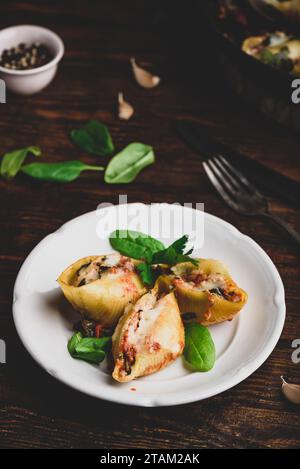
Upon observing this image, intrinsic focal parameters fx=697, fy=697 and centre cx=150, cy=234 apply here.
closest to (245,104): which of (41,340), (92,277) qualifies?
(92,277)

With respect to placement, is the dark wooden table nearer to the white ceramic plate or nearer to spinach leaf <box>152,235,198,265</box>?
the white ceramic plate

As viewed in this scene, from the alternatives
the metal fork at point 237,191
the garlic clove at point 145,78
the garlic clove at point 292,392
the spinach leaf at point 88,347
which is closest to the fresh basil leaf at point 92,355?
the spinach leaf at point 88,347

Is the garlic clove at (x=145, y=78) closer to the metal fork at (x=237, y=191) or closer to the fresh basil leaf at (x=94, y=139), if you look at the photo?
the fresh basil leaf at (x=94, y=139)

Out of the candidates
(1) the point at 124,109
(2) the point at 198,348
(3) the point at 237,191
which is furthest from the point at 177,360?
(1) the point at 124,109

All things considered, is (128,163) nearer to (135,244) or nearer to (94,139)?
(94,139)

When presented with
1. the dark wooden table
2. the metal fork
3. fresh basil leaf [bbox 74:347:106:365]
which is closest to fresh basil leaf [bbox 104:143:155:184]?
the dark wooden table

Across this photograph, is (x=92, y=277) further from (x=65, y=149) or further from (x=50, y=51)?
(x=50, y=51)

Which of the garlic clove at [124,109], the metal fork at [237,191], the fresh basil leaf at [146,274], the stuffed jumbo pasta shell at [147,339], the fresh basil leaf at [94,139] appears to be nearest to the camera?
the stuffed jumbo pasta shell at [147,339]
